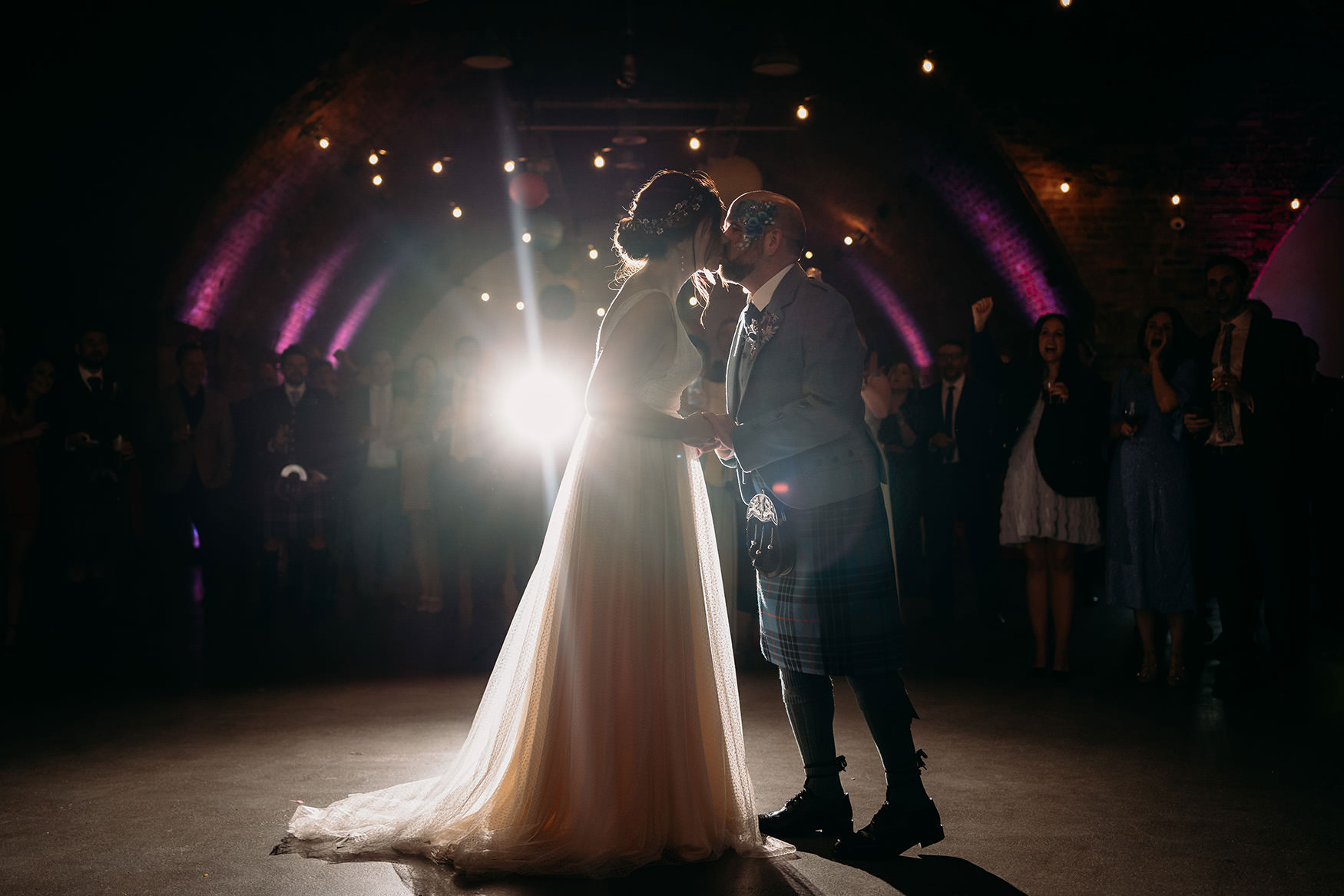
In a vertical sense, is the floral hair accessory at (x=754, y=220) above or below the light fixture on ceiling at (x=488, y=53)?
below

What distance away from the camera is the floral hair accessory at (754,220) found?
281 centimetres

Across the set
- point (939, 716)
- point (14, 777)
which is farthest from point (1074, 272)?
point (14, 777)

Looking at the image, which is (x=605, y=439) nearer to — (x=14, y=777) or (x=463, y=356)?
(x=14, y=777)

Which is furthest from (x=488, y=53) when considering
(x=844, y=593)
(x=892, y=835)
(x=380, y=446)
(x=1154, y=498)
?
(x=892, y=835)

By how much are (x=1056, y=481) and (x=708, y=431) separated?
8.35 feet

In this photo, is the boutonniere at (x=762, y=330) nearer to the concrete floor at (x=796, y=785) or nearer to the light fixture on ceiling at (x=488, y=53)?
the concrete floor at (x=796, y=785)

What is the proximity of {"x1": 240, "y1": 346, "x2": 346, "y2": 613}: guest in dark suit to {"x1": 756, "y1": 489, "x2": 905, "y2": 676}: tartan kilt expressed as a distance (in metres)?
5.03

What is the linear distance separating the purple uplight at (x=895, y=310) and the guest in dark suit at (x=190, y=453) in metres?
11.1

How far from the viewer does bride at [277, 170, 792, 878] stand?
2.57m

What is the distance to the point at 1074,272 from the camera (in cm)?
913

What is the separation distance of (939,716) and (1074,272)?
6069mm

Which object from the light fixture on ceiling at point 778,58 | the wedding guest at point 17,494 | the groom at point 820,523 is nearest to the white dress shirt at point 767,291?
the groom at point 820,523

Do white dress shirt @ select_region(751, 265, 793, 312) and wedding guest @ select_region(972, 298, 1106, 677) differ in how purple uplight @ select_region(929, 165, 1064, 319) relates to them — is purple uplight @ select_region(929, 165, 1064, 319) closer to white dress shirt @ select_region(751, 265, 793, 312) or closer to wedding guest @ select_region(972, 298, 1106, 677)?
wedding guest @ select_region(972, 298, 1106, 677)

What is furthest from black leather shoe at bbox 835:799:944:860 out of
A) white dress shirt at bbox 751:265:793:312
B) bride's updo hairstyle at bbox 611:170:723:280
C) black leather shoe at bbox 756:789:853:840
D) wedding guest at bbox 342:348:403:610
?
wedding guest at bbox 342:348:403:610
